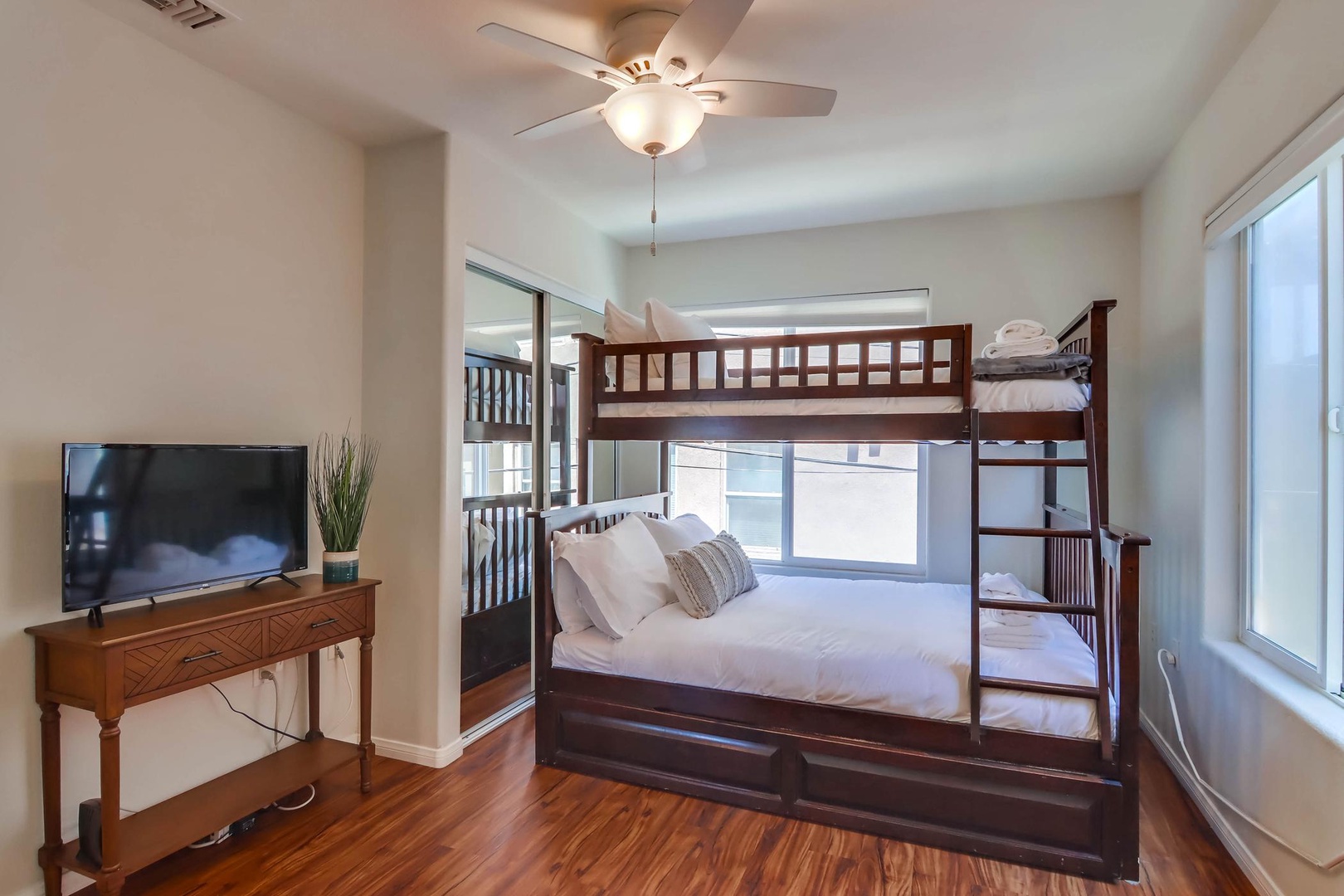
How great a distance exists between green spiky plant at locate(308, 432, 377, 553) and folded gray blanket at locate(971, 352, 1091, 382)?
2415 mm

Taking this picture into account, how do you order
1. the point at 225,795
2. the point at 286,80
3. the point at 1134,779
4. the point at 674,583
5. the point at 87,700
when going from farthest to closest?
the point at 674,583 → the point at 286,80 → the point at 225,795 → the point at 1134,779 → the point at 87,700

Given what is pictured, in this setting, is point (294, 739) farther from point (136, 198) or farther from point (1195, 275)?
point (1195, 275)

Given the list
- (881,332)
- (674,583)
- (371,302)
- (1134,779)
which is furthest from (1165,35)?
(371,302)

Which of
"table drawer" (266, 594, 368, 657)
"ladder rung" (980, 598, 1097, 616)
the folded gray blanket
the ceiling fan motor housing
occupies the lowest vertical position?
"table drawer" (266, 594, 368, 657)

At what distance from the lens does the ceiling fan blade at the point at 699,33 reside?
61.1 inches

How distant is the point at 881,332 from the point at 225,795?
9.44 ft

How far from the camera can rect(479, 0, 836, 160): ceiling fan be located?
Result: 5.90 feet

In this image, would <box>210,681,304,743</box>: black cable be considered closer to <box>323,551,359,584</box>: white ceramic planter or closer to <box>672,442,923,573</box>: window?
<box>323,551,359,584</box>: white ceramic planter

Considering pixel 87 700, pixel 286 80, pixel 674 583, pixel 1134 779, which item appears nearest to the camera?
pixel 87 700

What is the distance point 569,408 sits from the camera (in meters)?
3.88

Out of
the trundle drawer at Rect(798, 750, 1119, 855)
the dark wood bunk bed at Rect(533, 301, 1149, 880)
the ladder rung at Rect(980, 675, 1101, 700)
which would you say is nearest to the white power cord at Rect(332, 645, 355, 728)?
the dark wood bunk bed at Rect(533, 301, 1149, 880)

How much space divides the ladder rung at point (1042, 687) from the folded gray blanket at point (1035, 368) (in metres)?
1.05

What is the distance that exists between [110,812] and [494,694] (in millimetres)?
1764

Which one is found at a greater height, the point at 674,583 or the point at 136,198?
the point at 136,198
